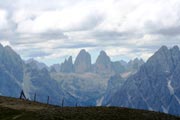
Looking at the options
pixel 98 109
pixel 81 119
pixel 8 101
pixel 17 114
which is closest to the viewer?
pixel 81 119

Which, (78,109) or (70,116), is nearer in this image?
(70,116)

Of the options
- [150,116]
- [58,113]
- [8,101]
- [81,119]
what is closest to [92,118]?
[81,119]

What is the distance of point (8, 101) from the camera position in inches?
4646

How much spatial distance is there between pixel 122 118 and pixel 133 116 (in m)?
3.35

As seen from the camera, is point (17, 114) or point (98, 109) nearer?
point (17, 114)

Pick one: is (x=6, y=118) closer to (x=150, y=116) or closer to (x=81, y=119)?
(x=81, y=119)

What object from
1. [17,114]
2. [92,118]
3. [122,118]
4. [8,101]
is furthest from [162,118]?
[8,101]

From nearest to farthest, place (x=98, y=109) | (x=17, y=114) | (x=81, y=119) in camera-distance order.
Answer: (x=81, y=119), (x=17, y=114), (x=98, y=109)

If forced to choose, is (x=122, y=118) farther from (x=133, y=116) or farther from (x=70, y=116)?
(x=70, y=116)

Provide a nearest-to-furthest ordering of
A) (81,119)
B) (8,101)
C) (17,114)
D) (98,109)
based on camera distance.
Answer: (81,119)
(17,114)
(98,109)
(8,101)

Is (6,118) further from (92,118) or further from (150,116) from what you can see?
(150,116)

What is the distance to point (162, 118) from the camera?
95312mm

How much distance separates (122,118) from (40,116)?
17935 mm

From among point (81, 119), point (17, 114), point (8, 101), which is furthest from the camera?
point (8, 101)
